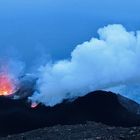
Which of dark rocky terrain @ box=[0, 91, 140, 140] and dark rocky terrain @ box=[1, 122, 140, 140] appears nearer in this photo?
dark rocky terrain @ box=[1, 122, 140, 140]

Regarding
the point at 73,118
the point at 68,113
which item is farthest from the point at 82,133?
the point at 68,113

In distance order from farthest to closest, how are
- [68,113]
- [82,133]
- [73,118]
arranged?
[68,113] → [73,118] → [82,133]

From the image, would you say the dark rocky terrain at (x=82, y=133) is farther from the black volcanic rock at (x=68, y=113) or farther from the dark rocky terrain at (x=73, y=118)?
the black volcanic rock at (x=68, y=113)

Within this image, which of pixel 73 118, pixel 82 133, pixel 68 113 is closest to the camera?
pixel 82 133

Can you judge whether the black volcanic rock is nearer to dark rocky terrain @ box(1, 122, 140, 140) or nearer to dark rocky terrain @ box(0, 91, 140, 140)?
dark rocky terrain @ box(0, 91, 140, 140)

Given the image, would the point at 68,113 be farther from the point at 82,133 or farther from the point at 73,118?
the point at 82,133

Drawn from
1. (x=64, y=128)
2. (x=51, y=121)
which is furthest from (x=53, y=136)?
(x=51, y=121)

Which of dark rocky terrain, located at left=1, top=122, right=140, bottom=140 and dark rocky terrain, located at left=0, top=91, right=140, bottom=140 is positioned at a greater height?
dark rocky terrain, located at left=0, top=91, right=140, bottom=140

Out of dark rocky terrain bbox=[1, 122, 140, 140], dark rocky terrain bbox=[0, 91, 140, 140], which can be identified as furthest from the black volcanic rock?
dark rocky terrain bbox=[1, 122, 140, 140]

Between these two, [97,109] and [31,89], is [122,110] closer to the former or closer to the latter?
[97,109]
